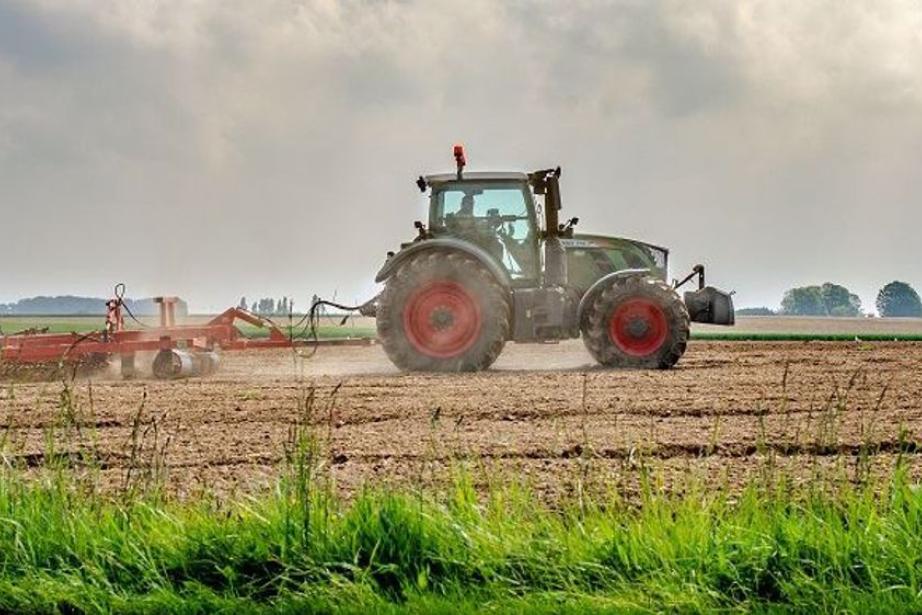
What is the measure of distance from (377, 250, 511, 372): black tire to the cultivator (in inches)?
54.2

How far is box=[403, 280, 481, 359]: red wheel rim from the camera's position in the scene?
14273 millimetres

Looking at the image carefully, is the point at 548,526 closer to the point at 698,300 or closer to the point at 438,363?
the point at 438,363

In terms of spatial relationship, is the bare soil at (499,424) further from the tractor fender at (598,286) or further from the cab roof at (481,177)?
the cab roof at (481,177)

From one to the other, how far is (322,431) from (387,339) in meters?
5.71

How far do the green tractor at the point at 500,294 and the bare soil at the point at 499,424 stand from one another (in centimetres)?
57

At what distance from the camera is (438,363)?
14.5 meters

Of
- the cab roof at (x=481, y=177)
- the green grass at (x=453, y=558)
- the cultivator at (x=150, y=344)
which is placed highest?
the cab roof at (x=481, y=177)

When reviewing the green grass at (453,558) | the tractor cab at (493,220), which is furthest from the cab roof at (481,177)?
the green grass at (453,558)

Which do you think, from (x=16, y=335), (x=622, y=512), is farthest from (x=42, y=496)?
(x=16, y=335)

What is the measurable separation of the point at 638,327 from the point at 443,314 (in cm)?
264

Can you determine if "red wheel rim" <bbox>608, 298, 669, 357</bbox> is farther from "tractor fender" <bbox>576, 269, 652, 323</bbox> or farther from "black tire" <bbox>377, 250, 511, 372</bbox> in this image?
"black tire" <bbox>377, 250, 511, 372</bbox>

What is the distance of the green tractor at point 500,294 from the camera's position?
14148 millimetres

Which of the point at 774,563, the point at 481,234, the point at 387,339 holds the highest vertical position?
the point at 481,234

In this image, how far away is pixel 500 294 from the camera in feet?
46.0
